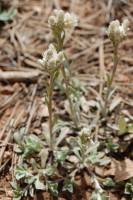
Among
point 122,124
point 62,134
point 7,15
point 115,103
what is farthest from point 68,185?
point 7,15

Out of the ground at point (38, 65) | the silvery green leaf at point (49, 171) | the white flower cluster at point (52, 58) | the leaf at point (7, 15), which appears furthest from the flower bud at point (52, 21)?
the leaf at point (7, 15)

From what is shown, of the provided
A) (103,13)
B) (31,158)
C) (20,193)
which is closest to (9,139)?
(31,158)

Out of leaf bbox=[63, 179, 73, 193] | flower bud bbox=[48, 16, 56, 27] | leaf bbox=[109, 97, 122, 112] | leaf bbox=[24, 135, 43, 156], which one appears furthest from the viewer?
leaf bbox=[109, 97, 122, 112]

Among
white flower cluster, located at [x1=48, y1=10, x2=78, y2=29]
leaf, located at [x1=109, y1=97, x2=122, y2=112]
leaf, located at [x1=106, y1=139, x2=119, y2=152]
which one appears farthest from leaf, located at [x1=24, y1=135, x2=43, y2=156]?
white flower cluster, located at [x1=48, y1=10, x2=78, y2=29]

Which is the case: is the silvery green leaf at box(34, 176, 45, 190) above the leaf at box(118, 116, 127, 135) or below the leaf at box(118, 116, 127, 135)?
below

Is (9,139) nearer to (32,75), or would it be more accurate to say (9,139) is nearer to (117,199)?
(32,75)

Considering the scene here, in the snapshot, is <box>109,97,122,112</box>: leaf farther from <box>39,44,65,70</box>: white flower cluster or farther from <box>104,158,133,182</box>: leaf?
<box>39,44,65,70</box>: white flower cluster
